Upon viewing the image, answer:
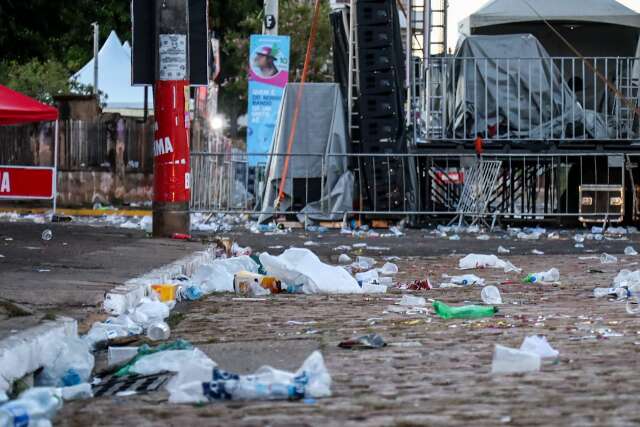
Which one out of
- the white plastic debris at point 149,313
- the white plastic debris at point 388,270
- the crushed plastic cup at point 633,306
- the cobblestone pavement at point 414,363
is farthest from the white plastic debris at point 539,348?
the white plastic debris at point 388,270

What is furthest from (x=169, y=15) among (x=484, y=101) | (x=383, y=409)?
(x=383, y=409)

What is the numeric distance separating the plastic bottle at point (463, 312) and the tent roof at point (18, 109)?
426 inches

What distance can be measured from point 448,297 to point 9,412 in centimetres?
506

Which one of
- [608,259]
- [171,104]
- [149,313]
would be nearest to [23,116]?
[171,104]

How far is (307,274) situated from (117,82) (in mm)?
31771

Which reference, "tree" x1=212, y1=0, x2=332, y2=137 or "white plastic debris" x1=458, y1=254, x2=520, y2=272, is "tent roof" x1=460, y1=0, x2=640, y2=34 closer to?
"white plastic debris" x1=458, y1=254, x2=520, y2=272

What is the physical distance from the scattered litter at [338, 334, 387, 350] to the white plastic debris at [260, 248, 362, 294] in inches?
124

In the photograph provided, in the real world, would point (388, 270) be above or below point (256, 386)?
below

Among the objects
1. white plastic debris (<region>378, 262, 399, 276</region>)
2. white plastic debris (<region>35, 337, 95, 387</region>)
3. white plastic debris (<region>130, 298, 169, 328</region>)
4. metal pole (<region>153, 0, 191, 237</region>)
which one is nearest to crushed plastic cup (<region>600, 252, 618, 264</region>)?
white plastic debris (<region>378, 262, 399, 276</region>)

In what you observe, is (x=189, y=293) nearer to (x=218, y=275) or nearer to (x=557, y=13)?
(x=218, y=275)

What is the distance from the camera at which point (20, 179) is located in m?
17.3

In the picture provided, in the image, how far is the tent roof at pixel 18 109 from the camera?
1694 cm

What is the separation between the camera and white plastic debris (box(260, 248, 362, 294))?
903 centimetres

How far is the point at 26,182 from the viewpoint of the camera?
681 inches
